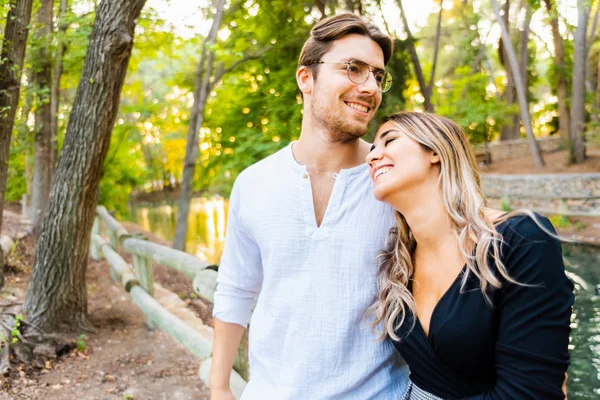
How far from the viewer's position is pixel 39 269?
5.55 metres

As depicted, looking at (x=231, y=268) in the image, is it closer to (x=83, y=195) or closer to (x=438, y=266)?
(x=438, y=266)

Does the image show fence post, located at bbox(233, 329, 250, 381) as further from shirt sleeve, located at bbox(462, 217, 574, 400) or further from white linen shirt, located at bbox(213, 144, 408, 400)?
shirt sleeve, located at bbox(462, 217, 574, 400)

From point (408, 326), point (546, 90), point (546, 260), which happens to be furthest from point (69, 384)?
point (546, 90)

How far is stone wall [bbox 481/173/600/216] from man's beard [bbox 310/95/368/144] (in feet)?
45.5

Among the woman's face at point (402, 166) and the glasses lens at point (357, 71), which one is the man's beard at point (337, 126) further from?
the woman's face at point (402, 166)

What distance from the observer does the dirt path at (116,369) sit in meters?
4.43

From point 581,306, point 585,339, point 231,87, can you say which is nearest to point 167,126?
point 231,87

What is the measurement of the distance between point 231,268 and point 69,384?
312 centimetres

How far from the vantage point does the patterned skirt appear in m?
1.59

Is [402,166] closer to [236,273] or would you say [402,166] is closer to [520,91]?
[236,273]

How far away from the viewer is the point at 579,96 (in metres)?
18.4

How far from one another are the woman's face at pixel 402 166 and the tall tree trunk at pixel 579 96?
17.8 m

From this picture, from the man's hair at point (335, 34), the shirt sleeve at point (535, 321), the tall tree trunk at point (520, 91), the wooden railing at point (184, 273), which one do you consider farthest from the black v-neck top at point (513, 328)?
the tall tree trunk at point (520, 91)

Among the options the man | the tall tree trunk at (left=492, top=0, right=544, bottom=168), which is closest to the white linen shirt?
the man
